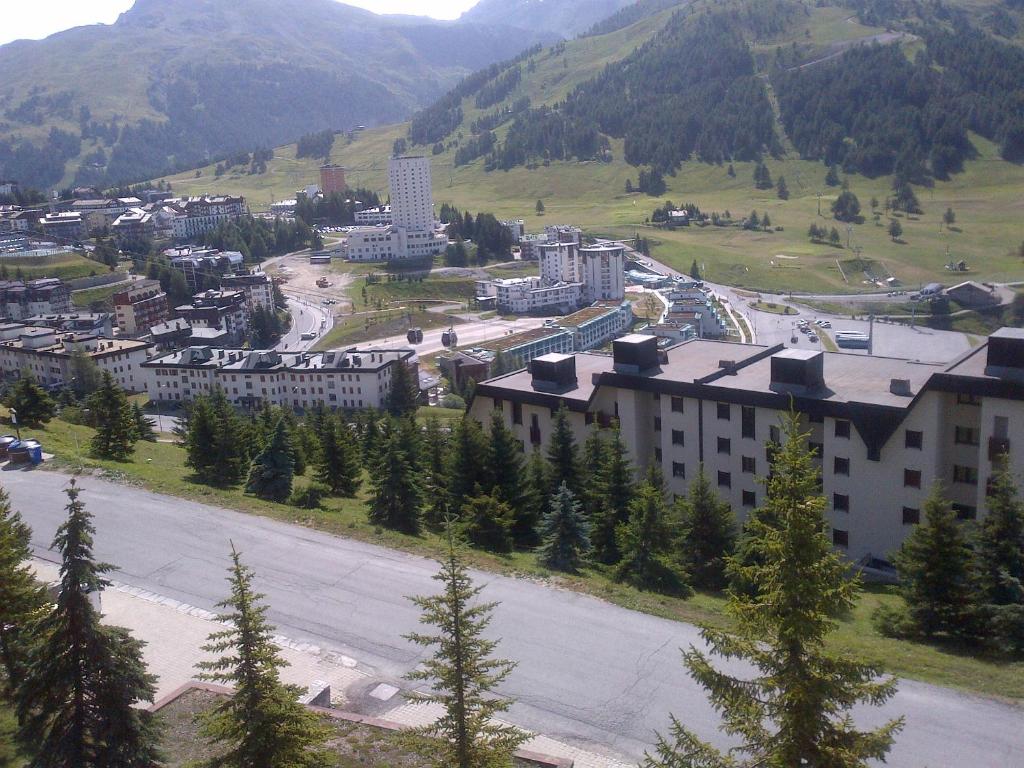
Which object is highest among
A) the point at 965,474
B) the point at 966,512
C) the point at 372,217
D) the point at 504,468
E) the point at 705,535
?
the point at 372,217

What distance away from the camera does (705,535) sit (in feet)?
72.2

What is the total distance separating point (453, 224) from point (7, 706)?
120621 mm

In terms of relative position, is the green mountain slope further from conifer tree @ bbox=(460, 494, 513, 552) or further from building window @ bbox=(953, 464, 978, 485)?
conifer tree @ bbox=(460, 494, 513, 552)

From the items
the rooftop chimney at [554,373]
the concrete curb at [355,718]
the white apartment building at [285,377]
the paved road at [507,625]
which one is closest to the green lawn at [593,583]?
the paved road at [507,625]

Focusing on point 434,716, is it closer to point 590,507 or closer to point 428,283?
point 590,507

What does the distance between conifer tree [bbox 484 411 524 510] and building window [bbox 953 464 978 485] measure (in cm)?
1183

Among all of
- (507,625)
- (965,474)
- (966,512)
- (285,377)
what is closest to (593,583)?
(507,625)

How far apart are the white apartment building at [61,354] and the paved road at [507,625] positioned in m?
50.2

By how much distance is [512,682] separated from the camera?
49.6 feet

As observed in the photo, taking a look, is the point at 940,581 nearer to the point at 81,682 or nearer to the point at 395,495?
the point at 395,495

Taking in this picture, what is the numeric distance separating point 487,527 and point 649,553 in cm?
497

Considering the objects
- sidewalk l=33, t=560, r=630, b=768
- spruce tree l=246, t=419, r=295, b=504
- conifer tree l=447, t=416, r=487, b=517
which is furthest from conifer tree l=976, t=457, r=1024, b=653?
spruce tree l=246, t=419, r=295, b=504

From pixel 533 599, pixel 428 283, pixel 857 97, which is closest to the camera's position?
pixel 533 599

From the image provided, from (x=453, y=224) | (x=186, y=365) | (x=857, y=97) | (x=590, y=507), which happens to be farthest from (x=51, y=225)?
(x=857, y=97)
